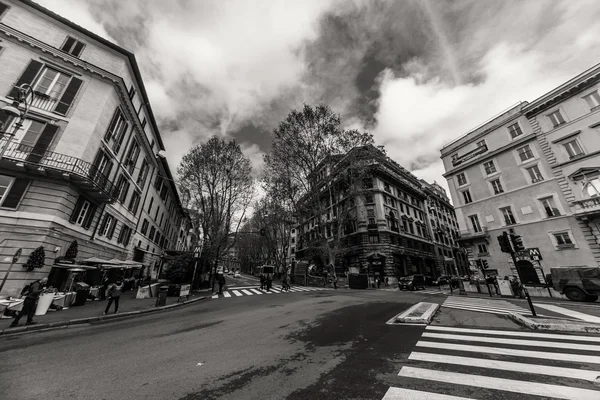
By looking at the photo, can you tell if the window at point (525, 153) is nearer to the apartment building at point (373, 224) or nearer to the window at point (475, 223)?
the window at point (475, 223)

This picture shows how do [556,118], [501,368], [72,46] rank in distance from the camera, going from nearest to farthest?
[501,368] → [72,46] → [556,118]

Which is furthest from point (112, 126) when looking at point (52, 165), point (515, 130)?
point (515, 130)

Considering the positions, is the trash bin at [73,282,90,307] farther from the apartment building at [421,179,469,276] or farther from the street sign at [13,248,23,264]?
the apartment building at [421,179,469,276]

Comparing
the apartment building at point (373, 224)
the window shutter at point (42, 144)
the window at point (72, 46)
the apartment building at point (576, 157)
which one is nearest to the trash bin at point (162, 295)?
the window shutter at point (42, 144)

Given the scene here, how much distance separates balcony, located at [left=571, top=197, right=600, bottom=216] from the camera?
19.3m

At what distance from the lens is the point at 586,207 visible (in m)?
20.0

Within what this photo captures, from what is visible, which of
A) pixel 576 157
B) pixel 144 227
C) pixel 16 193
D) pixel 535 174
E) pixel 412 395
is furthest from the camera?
pixel 144 227

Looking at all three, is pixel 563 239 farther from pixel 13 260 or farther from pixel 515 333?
pixel 13 260

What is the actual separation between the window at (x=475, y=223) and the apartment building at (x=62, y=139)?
1477 inches

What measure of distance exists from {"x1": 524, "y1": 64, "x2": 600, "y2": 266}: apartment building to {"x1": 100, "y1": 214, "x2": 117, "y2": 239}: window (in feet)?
131

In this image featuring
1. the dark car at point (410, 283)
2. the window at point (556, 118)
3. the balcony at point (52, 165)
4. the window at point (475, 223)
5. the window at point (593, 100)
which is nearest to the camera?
the balcony at point (52, 165)

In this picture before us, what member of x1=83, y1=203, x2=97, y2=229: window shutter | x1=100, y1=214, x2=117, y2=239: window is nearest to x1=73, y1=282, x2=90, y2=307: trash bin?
x1=83, y1=203, x2=97, y2=229: window shutter

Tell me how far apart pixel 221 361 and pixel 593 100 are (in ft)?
118

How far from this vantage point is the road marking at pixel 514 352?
417 centimetres
